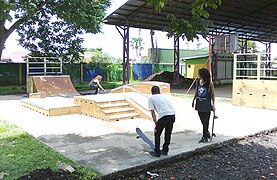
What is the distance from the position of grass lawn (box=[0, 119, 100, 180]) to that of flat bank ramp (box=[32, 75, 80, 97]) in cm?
872

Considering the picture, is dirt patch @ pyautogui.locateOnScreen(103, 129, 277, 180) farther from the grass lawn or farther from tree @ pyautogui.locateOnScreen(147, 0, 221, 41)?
tree @ pyautogui.locateOnScreen(147, 0, 221, 41)

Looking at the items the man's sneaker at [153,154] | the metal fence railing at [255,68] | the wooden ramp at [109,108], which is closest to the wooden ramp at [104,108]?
the wooden ramp at [109,108]

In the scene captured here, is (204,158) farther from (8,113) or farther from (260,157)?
(8,113)

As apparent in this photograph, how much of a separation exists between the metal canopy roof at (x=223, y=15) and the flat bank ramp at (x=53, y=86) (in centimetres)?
615

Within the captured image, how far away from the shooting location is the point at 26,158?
177 inches

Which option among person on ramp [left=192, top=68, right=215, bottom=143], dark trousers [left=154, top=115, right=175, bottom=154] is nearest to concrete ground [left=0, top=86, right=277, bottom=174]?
dark trousers [left=154, top=115, right=175, bottom=154]

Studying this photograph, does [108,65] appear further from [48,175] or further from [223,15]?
[48,175]

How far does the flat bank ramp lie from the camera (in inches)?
576

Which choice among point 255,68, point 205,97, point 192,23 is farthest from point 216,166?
point 255,68

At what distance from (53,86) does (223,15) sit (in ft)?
46.0

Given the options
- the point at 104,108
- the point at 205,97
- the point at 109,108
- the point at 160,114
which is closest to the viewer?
the point at 160,114

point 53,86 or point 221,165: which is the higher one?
point 53,86

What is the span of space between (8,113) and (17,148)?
4.97 meters

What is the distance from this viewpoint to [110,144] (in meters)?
5.60
